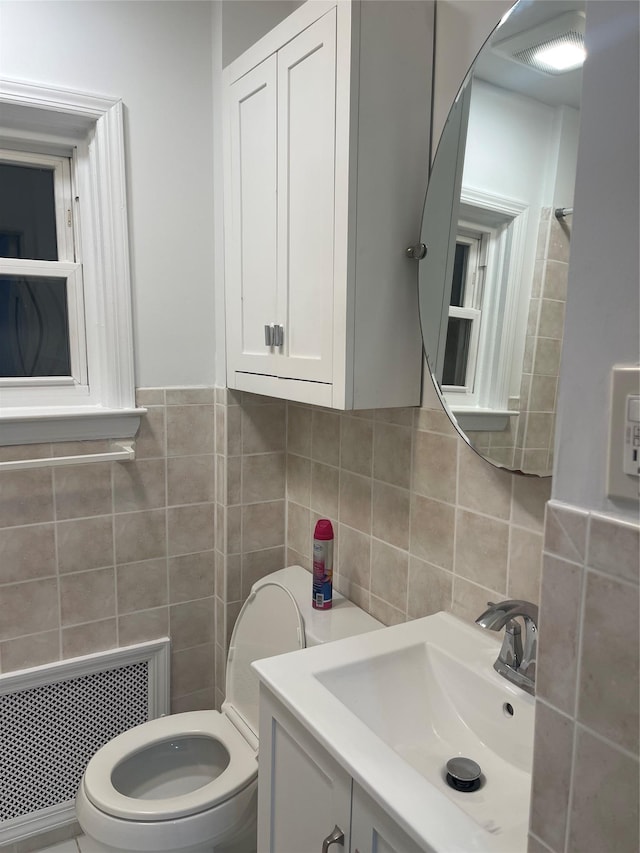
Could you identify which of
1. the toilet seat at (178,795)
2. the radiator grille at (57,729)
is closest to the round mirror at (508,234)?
the toilet seat at (178,795)

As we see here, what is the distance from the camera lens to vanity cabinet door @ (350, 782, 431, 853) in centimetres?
83

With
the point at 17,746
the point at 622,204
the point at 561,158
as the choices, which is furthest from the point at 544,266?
the point at 17,746

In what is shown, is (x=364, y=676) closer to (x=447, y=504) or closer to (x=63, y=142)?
(x=447, y=504)

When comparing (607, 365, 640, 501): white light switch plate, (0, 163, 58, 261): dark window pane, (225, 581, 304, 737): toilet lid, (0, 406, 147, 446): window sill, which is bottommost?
(225, 581, 304, 737): toilet lid

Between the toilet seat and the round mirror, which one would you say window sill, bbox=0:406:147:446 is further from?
the round mirror

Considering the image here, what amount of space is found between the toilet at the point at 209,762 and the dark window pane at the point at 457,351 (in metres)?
0.68

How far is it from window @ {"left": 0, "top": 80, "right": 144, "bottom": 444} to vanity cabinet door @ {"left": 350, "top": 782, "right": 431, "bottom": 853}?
1.19m

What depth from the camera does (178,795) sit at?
5.25 ft

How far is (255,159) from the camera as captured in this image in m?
1.55

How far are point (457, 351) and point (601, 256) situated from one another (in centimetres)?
64

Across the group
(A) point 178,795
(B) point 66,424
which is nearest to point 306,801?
(A) point 178,795

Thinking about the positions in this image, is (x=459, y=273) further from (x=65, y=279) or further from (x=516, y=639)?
(x=65, y=279)

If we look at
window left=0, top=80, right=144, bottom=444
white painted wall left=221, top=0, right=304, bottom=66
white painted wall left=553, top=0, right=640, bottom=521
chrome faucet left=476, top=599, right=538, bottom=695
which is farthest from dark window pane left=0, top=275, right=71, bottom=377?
white painted wall left=553, top=0, right=640, bottom=521

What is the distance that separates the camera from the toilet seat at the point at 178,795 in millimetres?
1391
